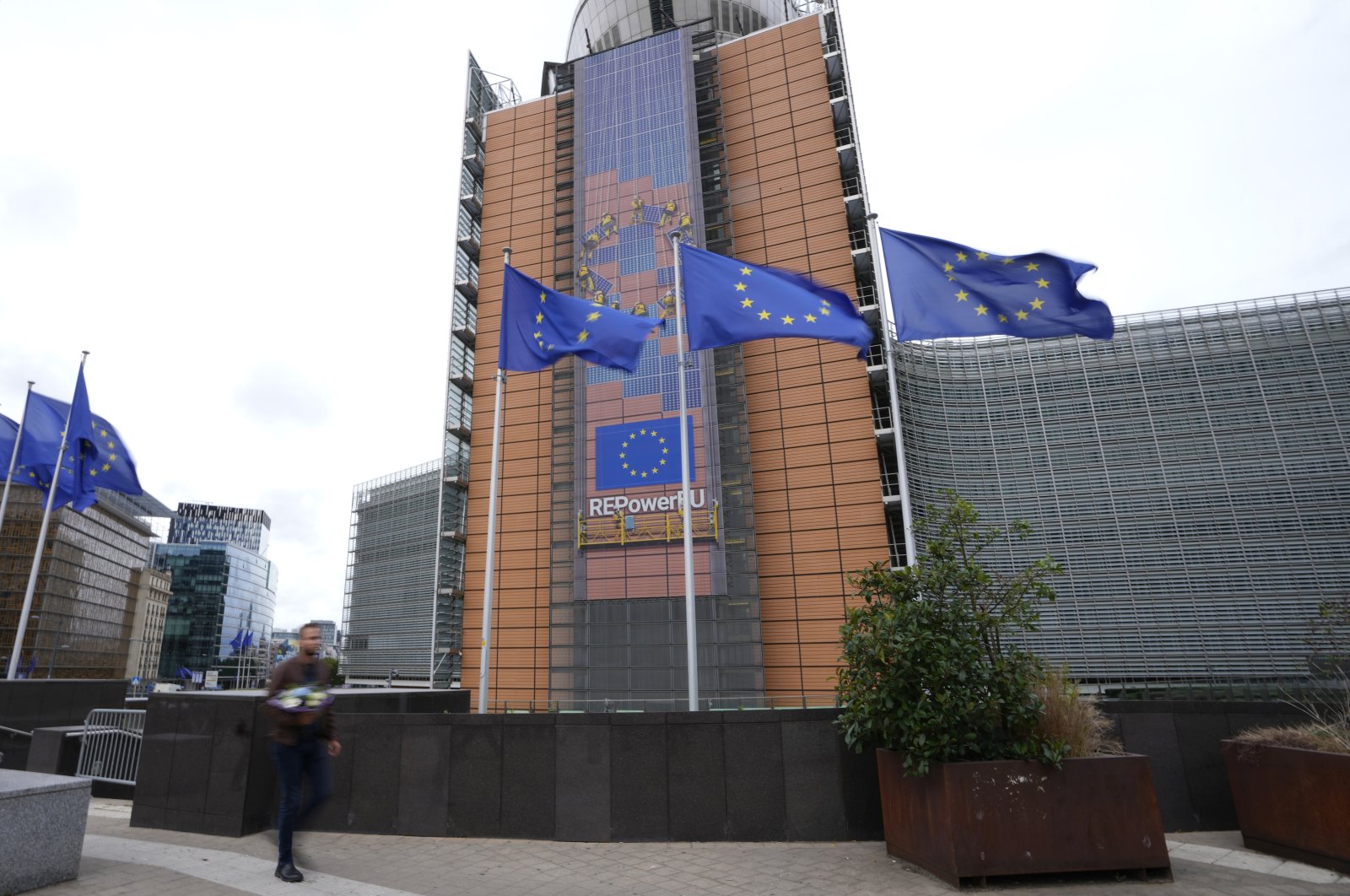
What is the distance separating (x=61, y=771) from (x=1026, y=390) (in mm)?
38276

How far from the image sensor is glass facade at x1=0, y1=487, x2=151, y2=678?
76.6 meters

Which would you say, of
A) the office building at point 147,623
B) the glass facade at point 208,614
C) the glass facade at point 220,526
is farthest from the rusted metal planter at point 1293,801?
the glass facade at point 220,526

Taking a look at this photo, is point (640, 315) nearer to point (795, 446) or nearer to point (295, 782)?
point (795, 446)

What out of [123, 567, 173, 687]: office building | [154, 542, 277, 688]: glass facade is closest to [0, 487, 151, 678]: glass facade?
[123, 567, 173, 687]: office building

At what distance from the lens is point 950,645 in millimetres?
7352

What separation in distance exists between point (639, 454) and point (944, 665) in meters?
26.4

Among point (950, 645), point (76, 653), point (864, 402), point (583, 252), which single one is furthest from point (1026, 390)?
point (76, 653)

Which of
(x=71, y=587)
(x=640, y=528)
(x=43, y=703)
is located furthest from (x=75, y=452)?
(x=71, y=587)

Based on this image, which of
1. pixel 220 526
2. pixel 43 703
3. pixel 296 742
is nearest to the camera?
pixel 296 742

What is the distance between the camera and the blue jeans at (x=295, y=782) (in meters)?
6.49

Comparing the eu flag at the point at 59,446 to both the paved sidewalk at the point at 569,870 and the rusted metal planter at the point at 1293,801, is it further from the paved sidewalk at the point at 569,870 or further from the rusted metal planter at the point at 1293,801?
the rusted metal planter at the point at 1293,801

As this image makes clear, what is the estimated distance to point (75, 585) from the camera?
85938mm

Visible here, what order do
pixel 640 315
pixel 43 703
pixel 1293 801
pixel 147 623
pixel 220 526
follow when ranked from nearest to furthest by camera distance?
pixel 1293 801 → pixel 43 703 → pixel 640 315 → pixel 147 623 → pixel 220 526

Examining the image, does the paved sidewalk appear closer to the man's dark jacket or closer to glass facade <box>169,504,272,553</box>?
the man's dark jacket
